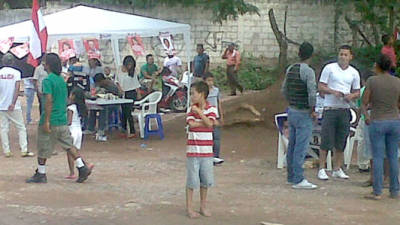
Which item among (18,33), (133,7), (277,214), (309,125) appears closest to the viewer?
(277,214)

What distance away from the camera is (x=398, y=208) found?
861 centimetres

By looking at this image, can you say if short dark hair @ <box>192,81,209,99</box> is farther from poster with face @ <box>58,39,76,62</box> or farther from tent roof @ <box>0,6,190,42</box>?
poster with face @ <box>58,39,76,62</box>

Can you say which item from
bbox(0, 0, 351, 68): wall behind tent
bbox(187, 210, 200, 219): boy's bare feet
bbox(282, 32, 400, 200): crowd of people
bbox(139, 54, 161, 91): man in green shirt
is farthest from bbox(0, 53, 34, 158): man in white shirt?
bbox(0, 0, 351, 68): wall behind tent

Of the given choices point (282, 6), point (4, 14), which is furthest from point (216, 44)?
point (4, 14)

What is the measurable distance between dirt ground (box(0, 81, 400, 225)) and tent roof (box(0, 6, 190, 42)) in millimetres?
2303

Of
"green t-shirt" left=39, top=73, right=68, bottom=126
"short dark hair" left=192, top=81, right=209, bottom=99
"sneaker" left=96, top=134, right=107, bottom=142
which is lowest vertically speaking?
"sneaker" left=96, top=134, right=107, bottom=142

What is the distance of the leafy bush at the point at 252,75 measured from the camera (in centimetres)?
2459

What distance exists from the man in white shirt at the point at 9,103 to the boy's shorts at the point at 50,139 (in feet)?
8.66

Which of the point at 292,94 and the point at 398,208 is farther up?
the point at 292,94

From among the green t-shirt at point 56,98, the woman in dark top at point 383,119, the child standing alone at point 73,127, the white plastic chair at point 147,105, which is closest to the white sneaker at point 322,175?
the woman in dark top at point 383,119

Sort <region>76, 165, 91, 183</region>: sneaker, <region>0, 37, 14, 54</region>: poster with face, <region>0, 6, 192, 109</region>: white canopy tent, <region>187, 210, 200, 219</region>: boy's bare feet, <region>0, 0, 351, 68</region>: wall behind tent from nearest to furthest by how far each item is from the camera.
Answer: <region>187, 210, 200, 219</region>: boy's bare feet < <region>76, 165, 91, 183</region>: sneaker < <region>0, 6, 192, 109</region>: white canopy tent < <region>0, 37, 14, 54</region>: poster with face < <region>0, 0, 351, 68</region>: wall behind tent

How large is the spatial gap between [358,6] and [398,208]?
22.0 ft

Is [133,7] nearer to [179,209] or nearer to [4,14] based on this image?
[4,14]

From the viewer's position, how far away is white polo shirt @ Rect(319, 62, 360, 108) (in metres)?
9.91
